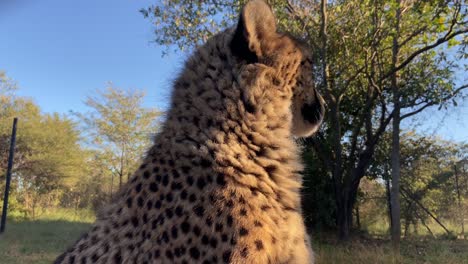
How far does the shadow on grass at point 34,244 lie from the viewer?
811 cm

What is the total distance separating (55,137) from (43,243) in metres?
11.5

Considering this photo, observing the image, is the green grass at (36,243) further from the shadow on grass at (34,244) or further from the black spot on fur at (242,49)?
the black spot on fur at (242,49)

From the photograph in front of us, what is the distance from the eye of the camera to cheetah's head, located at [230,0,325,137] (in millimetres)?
1569

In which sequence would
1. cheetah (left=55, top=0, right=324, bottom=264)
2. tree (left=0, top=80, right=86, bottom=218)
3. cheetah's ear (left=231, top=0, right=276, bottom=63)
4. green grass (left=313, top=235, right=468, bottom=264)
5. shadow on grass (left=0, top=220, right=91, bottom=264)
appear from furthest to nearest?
tree (left=0, top=80, right=86, bottom=218) < shadow on grass (left=0, top=220, right=91, bottom=264) < green grass (left=313, top=235, right=468, bottom=264) < cheetah's ear (left=231, top=0, right=276, bottom=63) < cheetah (left=55, top=0, right=324, bottom=264)

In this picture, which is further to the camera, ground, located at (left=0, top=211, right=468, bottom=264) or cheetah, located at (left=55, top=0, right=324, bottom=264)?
ground, located at (left=0, top=211, right=468, bottom=264)

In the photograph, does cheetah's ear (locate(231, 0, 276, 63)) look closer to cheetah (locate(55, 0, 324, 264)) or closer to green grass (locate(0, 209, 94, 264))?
cheetah (locate(55, 0, 324, 264))

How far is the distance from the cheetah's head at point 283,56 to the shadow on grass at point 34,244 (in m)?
5.68

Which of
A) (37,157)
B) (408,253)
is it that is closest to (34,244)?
(408,253)

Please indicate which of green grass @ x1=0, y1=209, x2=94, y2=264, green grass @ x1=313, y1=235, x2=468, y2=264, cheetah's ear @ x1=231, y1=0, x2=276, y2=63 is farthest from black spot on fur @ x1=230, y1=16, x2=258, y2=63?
green grass @ x1=313, y1=235, x2=468, y2=264

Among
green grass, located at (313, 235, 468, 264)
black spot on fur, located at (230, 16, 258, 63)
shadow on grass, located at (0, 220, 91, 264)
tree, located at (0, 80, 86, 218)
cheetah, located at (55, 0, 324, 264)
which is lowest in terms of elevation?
shadow on grass, located at (0, 220, 91, 264)

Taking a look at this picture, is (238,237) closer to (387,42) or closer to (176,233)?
(176,233)

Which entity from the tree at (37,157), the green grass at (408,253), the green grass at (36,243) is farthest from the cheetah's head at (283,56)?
the tree at (37,157)

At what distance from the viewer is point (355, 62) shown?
1023cm

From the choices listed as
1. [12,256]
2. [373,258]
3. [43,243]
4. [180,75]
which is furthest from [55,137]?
[180,75]
